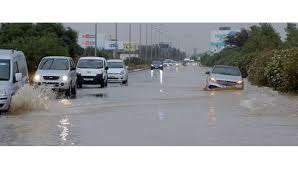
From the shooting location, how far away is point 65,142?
12.5 m

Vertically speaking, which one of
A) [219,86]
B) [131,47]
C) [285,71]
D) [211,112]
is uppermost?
[285,71]

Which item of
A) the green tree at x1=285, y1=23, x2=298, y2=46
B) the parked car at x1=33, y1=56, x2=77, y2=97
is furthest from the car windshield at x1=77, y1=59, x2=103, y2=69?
the green tree at x1=285, y1=23, x2=298, y2=46

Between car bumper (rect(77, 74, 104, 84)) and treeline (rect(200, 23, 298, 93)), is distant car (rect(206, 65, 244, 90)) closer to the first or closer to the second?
treeline (rect(200, 23, 298, 93))

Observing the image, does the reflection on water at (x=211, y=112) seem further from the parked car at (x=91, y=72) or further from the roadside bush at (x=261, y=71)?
the roadside bush at (x=261, y=71)

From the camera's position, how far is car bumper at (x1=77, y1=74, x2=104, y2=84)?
3584 cm

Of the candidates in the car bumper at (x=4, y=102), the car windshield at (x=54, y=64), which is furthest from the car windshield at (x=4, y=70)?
the car windshield at (x=54, y=64)

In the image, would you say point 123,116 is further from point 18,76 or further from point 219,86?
point 219,86

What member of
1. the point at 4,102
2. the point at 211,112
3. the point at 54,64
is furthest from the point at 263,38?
the point at 4,102

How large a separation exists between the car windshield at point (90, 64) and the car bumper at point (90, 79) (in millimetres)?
644

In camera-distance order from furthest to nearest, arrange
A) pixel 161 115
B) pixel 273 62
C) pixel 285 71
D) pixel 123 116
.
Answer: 1. pixel 273 62
2. pixel 285 71
3. pixel 161 115
4. pixel 123 116

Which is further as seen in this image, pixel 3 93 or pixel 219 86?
pixel 219 86

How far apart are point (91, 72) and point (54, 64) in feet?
23.1

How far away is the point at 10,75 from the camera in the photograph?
19.7 metres

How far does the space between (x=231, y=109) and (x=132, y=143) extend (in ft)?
33.0
